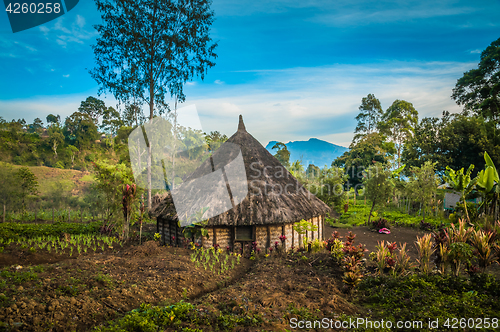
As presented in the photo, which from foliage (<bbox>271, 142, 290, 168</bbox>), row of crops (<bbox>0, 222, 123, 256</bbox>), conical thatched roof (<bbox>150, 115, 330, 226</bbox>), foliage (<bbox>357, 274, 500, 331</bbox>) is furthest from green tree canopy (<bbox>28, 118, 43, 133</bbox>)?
foliage (<bbox>357, 274, 500, 331</bbox>)

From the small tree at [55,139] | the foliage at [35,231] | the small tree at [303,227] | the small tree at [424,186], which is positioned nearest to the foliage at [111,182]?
the foliage at [35,231]

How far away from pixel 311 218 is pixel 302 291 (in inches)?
242

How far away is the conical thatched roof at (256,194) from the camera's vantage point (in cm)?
1047

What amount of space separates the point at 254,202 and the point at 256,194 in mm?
462

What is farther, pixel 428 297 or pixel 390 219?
pixel 390 219

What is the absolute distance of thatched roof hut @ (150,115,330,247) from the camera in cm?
1049

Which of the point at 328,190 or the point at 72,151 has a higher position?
the point at 72,151

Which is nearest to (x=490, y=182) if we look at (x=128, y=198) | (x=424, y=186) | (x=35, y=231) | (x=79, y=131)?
(x=424, y=186)

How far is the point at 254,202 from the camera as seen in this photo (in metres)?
11.0

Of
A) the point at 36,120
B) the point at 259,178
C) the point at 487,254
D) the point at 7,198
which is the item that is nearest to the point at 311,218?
the point at 259,178

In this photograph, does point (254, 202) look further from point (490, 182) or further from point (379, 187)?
point (379, 187)

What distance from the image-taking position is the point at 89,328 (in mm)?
4438

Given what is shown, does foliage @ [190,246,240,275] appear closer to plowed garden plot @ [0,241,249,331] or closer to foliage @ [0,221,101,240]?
plowed garden plot @ [0,241,249,331]

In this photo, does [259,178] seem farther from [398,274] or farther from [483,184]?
[483,184]
